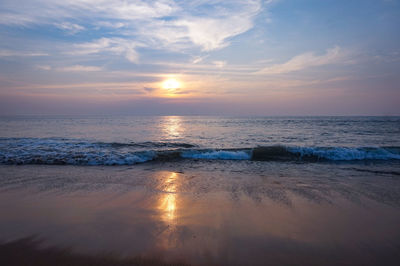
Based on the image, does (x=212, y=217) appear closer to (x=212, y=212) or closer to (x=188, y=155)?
(x=212, y=212)

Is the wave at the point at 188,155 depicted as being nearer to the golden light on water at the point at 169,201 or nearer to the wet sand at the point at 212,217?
the wet sand at the point at 212,217

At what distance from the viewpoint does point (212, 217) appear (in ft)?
14.7

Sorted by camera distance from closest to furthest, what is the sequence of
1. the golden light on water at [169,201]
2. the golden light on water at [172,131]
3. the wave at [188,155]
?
the golden light on water at [169,201]
the wave at [188,155]
the golden light on water at [172,131]

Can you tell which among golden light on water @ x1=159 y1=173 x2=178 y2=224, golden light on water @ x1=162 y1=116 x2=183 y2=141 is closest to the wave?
golden light on water @ x1=159 y1=173 x2=178 y2=224

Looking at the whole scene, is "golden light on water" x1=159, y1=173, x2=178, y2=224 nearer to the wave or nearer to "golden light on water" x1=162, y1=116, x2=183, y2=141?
the wave

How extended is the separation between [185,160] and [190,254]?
8.35 meters

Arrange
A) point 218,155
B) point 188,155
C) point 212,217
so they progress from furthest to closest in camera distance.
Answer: point 188,155, point 218,155, point 212,217

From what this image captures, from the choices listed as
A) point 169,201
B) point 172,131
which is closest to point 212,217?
point 169,201

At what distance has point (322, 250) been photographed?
3369 mm

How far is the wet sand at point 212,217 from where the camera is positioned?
3.36 m

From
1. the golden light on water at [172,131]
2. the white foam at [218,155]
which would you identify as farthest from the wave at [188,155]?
the golden light on water at [172,131]

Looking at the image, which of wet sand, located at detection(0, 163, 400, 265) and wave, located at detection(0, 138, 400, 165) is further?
wave, located at detection(0, 138, 400, 165)

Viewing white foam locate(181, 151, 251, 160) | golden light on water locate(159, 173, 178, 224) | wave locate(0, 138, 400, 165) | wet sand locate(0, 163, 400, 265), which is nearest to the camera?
wet sand locate(0, 163, 400, 265)

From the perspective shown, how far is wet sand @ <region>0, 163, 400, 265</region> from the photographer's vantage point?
3.36 m
